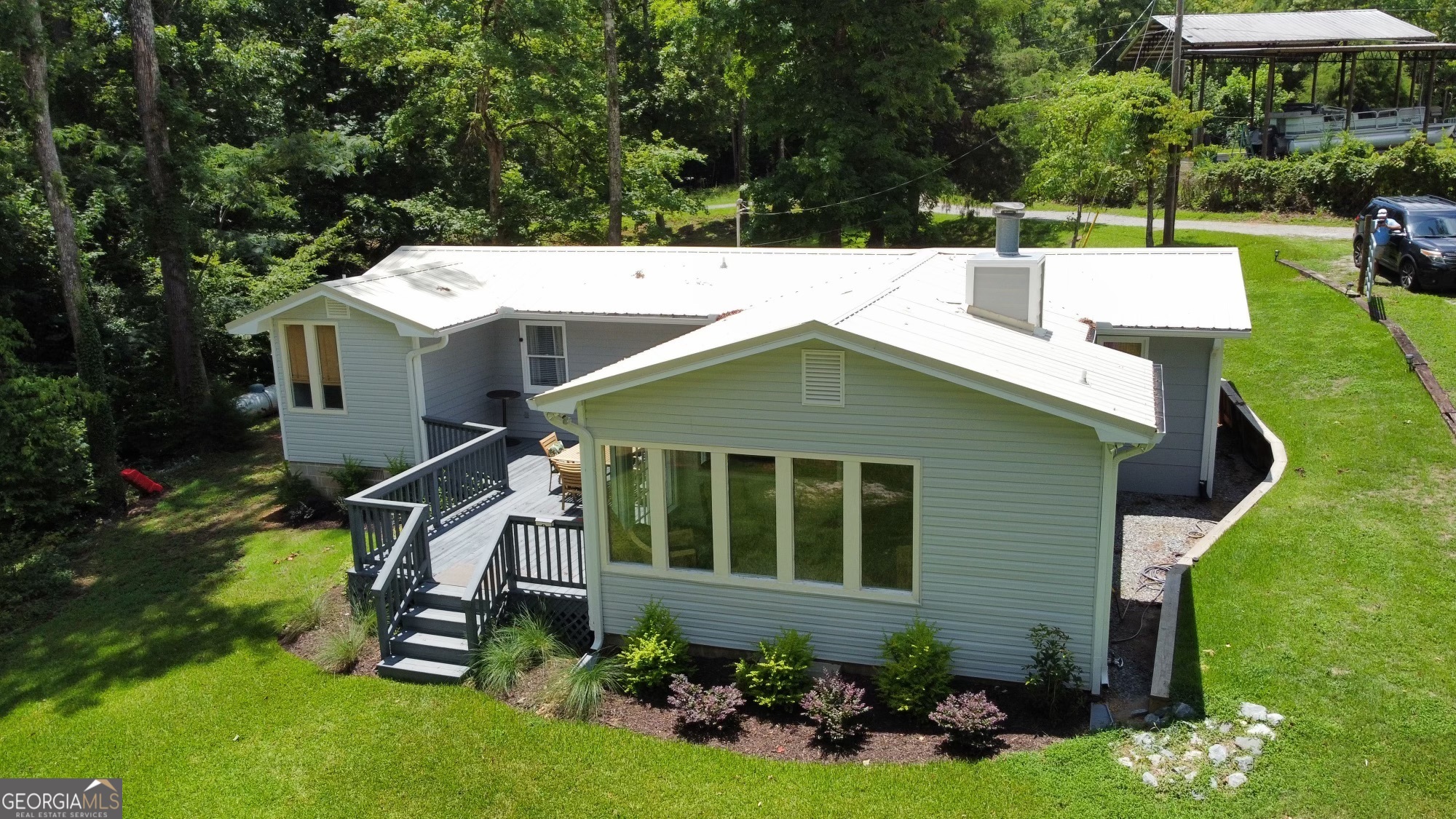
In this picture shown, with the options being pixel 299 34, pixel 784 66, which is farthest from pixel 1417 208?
pixel 299 34

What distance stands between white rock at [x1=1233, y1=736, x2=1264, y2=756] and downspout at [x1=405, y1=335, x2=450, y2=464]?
11544mm

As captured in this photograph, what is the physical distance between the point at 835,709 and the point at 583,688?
2.45 m

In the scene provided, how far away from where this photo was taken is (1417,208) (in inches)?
808

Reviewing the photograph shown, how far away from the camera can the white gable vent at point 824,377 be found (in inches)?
362

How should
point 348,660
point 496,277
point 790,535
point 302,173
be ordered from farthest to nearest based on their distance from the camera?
point 302,173 < point 496,277 < point 348,660 < point 790,535

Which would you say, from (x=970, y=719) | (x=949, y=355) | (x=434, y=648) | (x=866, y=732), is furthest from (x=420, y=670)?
(x=949, y=355)

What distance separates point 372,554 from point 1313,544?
421 inches

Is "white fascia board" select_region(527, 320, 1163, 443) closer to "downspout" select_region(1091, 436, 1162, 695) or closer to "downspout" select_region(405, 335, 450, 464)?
"downspout" select_region(1091, 436, 1162, 695)

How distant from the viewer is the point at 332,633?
11539mm

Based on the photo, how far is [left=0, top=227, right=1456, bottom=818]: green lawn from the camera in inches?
307

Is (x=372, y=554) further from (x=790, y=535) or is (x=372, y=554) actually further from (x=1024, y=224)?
(x=1024, y=224)

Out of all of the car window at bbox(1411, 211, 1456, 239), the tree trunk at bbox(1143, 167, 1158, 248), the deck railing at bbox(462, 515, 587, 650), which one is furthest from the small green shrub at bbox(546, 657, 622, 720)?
the tree trunk at bbox(1143, 167, 1158, 248)

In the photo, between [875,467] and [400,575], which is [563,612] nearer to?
[400,575]

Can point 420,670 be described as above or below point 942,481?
below
